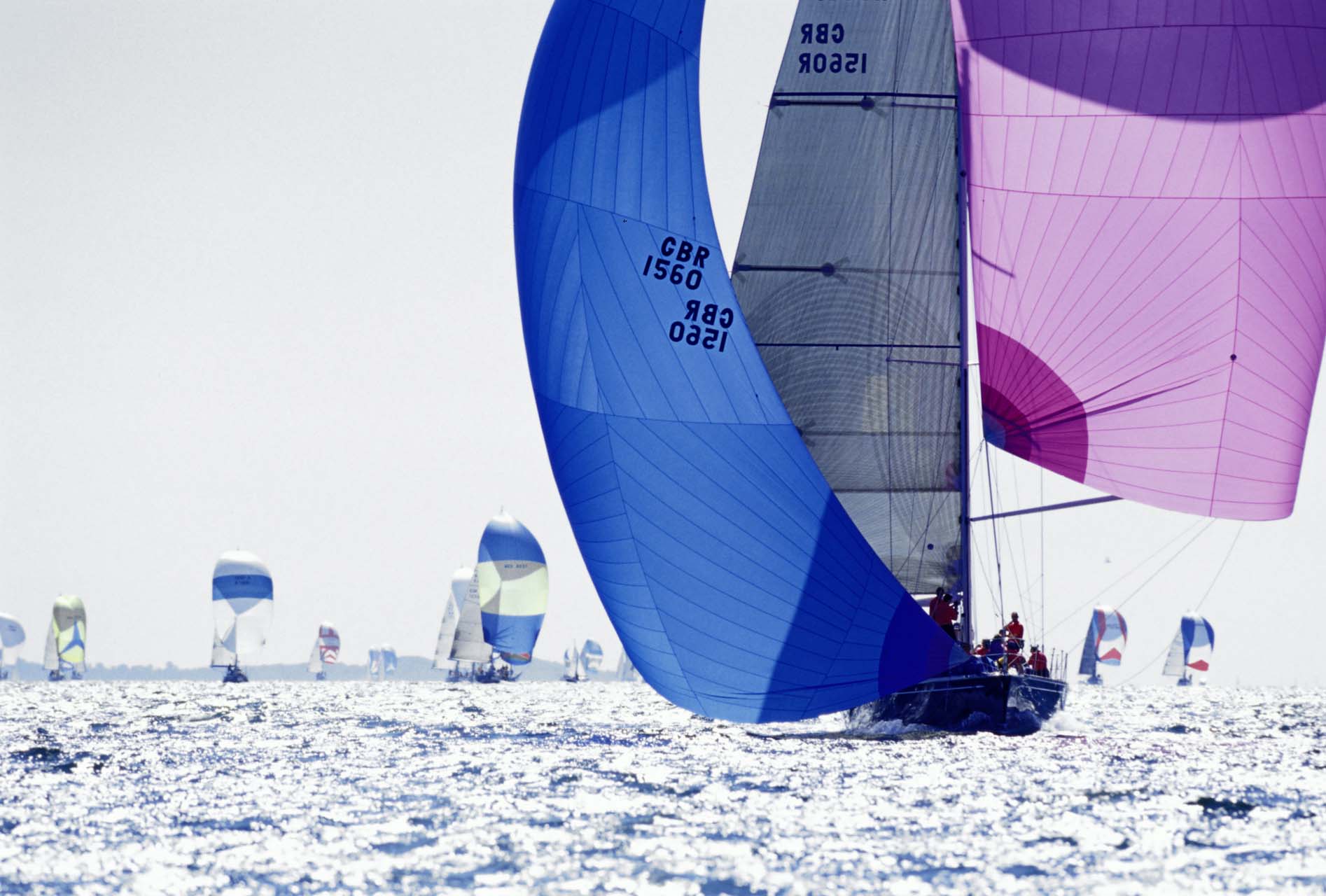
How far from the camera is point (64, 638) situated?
102 metres

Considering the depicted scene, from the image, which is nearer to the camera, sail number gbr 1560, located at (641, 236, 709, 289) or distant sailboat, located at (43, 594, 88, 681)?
sail number gbr 1560, located at (641, 236, 709, 289)

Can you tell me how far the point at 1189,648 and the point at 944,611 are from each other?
8599 centimetres

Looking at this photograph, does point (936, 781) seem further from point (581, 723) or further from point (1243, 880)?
point (581, 723)

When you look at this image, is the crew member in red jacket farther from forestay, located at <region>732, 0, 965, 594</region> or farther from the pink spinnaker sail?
the pink spinnaker sail

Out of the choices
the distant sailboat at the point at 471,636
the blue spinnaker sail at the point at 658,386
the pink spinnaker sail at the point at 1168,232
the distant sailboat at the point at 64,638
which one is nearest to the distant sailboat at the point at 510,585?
the distant sailboat at the point at 471,636

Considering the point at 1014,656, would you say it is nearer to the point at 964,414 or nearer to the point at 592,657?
the point at 964,414

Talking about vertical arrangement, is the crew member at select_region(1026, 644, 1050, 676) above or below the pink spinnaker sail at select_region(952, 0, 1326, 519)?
below

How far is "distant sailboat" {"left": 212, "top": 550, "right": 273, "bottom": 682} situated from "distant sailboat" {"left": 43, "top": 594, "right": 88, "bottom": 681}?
88.8ft

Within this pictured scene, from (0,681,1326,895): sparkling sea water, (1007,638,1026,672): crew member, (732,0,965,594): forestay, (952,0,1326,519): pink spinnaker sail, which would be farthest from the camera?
(732,0,965,594): forestay

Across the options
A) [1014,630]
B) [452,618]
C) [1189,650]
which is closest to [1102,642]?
[1189,650]

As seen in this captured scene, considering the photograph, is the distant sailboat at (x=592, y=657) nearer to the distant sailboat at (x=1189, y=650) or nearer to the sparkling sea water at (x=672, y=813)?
the distant sailboat at (x=1189, y=650)

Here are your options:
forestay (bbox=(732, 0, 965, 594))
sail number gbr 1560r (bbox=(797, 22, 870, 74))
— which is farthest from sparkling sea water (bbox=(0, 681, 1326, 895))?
sail number gbr 1560r (bbox=(797, 22, 870, 74))

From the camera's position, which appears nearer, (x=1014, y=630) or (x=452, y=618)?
(x=1014, y=630)

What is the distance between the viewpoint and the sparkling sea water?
11258 mm
